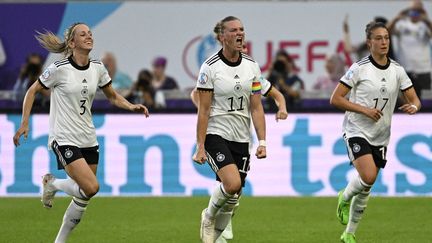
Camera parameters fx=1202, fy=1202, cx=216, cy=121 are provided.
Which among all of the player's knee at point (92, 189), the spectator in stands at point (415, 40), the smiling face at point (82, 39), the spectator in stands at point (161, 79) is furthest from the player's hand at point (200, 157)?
the spectator in stands at point (415, 40)

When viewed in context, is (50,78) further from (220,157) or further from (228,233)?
(228,233)

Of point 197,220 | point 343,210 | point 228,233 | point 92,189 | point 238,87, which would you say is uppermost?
point 238,87

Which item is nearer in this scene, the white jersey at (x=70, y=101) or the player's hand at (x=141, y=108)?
the white jersey at (x=70, y=101)

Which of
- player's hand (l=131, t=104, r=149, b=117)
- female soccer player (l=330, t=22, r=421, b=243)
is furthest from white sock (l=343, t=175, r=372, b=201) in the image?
player's hand (l=131, t=104, r=149, b=117)

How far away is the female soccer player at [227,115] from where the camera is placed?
37.6ft

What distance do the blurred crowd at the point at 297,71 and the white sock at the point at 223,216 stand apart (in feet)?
26.3

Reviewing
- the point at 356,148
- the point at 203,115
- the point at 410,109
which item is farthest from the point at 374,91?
the point at 203,115

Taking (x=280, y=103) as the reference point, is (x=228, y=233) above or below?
below

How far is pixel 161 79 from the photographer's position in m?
22.0

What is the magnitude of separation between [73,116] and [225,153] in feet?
5.06

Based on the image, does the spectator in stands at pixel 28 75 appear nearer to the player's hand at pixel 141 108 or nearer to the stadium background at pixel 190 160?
the stadium background at pixel 190 160

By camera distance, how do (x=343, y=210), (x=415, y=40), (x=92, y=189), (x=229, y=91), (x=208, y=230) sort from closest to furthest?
1. (x=92, y=189)
2. (x=229, y=91)
3. (x=208, y=230)
4. (x=343, y=210)
5. (x=415, y=40)

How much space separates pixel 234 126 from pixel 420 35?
10.6 metres

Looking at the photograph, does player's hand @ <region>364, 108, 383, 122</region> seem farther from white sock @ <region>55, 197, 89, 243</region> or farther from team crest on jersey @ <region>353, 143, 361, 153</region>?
white sock @ <region>55, 197, 89, 243</region>
